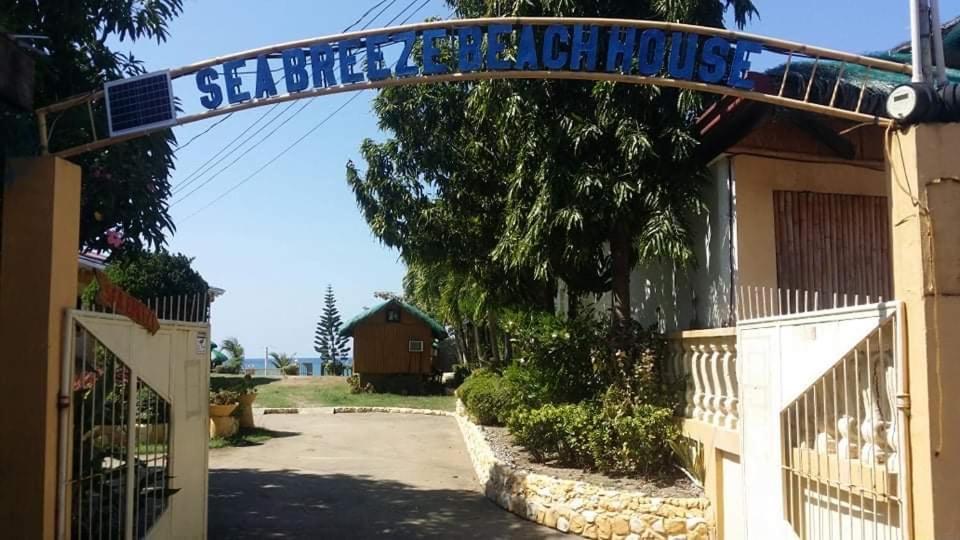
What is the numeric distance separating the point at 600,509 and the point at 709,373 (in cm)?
177

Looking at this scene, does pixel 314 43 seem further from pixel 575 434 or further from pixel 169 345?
pixel 575 434

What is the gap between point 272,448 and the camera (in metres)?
16.0

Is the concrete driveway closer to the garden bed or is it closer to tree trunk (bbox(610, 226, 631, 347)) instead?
the garden bed

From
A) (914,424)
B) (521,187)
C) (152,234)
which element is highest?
(521,187)

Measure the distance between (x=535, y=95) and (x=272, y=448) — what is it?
970 cm

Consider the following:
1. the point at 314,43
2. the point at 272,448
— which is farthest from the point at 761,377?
the point at 272,448

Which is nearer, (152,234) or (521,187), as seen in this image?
(152,234)

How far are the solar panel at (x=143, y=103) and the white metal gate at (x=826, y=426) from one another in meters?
4.84

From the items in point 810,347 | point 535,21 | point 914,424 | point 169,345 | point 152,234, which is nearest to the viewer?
point 914,424

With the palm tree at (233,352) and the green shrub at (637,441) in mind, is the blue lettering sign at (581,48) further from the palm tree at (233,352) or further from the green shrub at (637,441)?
the palm tree at (233,352)

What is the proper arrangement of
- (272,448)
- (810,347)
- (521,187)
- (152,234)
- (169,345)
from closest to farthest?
1. (810,347)
2. (169,345)
3. (152,234)
4. (521,187)
5. (272,448)

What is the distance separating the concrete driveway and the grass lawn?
220 inches

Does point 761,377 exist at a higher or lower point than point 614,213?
lower

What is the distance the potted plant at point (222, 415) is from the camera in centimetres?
1691
